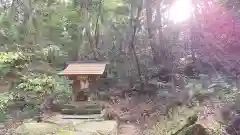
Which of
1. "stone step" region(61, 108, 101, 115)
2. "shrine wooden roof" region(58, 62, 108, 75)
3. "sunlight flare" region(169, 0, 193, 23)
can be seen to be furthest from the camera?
"sunlight flare" region(169, 0, 193, 23)

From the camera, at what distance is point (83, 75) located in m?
11.2

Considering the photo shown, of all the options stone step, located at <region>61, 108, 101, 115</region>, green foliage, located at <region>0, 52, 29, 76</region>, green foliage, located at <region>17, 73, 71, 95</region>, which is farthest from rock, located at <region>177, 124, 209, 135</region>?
green foliage, located at <region>0, 52, 29, 76</region>

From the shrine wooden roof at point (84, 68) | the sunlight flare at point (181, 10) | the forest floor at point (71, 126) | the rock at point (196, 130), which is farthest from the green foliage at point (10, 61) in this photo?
the rock at point (196, 130)

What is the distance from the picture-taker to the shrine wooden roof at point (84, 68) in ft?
36.4

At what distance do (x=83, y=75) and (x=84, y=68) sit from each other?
16.5 inches

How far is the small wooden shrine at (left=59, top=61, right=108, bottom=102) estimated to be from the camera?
11.1 metres

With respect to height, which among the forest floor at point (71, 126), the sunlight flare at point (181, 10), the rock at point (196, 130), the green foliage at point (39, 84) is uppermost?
the sunlight flare at point (181, 10)

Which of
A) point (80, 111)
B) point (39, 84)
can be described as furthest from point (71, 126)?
point (39, 84)

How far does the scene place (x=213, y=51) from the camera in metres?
15.3

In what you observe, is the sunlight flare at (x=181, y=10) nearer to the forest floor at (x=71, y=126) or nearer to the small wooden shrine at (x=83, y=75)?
the small wooden shrine at (x=83, y=75)

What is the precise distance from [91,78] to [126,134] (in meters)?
2.62

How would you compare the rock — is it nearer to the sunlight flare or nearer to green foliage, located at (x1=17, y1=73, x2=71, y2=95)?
green foliage, located at (x1=17, y1=73, x2=71, y2=95)

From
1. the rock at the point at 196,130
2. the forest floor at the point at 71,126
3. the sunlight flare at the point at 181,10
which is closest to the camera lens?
the rock at the point at 196,130

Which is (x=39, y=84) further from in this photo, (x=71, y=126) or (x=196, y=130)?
(x=196, y=130)
